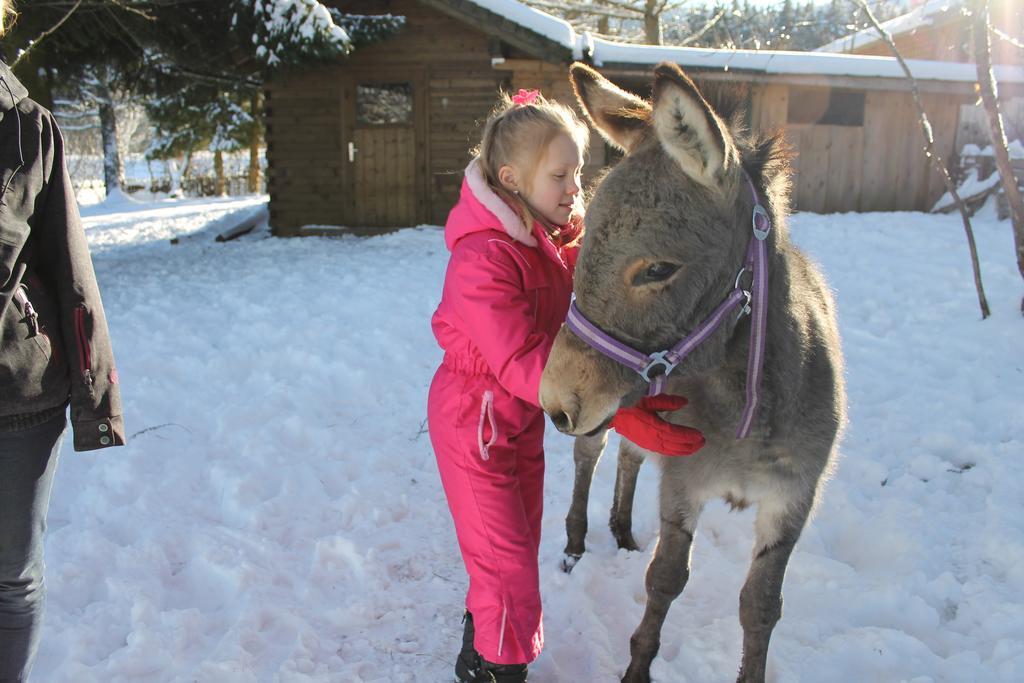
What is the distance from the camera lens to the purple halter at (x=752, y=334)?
5.70ft

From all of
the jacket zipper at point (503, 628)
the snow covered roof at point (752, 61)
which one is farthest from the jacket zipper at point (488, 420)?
the snow covered roof at point (752, 61)

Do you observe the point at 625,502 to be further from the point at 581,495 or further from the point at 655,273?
the point at 655,273

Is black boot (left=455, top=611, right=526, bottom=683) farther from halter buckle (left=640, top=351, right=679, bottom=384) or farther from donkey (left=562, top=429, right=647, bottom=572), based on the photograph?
halter buckle (left=640, top=351, right=679, bottom=384)

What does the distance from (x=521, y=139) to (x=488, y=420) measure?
87cm

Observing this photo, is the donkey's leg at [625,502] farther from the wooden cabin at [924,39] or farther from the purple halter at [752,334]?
the wooden cabin at [924,39]

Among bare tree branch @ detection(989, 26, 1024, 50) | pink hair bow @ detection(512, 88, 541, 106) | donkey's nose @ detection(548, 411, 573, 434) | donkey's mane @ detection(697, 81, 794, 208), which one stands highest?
bare tree branch @ detection(989, 26, 1024, 50)

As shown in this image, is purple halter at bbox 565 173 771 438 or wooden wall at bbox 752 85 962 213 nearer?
purple halter at bbox 565 173 771 438

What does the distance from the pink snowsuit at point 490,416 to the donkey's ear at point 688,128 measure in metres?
0.57

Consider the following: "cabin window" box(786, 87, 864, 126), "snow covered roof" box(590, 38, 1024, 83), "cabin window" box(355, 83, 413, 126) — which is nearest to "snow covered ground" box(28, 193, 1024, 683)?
"snow covered roof" box(590, 38, 1024, 83)

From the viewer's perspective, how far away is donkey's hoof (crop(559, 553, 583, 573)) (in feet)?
10.2

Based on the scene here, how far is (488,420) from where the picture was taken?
213 centimetres

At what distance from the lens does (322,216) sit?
13453 millimetres

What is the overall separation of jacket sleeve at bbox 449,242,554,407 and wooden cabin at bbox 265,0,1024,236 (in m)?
10.3

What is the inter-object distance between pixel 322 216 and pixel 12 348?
1212cm
